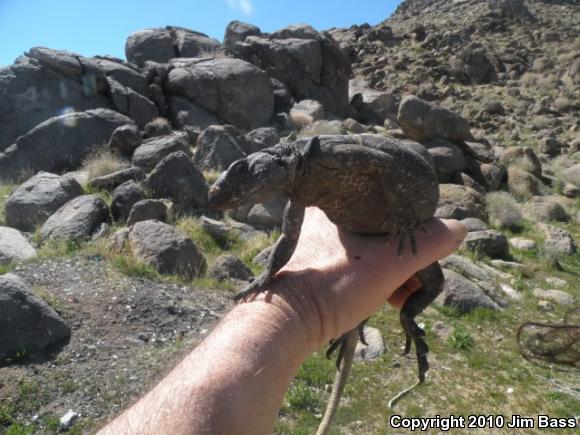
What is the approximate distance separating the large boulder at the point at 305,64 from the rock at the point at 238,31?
2.86 meters

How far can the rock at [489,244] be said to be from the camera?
38.4 ft

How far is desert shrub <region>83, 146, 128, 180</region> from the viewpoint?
41.9 feet

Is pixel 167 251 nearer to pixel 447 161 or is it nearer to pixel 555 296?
pixel 555 296

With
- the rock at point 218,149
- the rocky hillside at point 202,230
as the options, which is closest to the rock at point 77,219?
the rocky hillside at point 202,230

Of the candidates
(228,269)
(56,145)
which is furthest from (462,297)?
(56,145)

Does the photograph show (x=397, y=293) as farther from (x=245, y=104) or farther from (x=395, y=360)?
(x=245, y=104)

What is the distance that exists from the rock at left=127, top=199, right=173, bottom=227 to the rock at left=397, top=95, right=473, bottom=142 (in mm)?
11004

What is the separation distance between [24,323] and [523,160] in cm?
1884

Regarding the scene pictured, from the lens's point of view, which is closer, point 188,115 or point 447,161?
point 447,161

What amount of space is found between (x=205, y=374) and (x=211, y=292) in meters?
5.71

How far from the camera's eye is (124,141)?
1403 cm

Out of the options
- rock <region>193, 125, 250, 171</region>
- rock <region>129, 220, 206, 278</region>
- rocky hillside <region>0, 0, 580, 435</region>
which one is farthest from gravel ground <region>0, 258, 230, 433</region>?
rock <region>193, 125, 250, 171</region>

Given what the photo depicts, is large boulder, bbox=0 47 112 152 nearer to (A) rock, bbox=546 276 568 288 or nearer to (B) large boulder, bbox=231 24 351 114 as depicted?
(B) large boulder, bbox=231 24 351 114

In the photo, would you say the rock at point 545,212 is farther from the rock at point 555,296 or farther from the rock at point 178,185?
the rock at point 178,185
